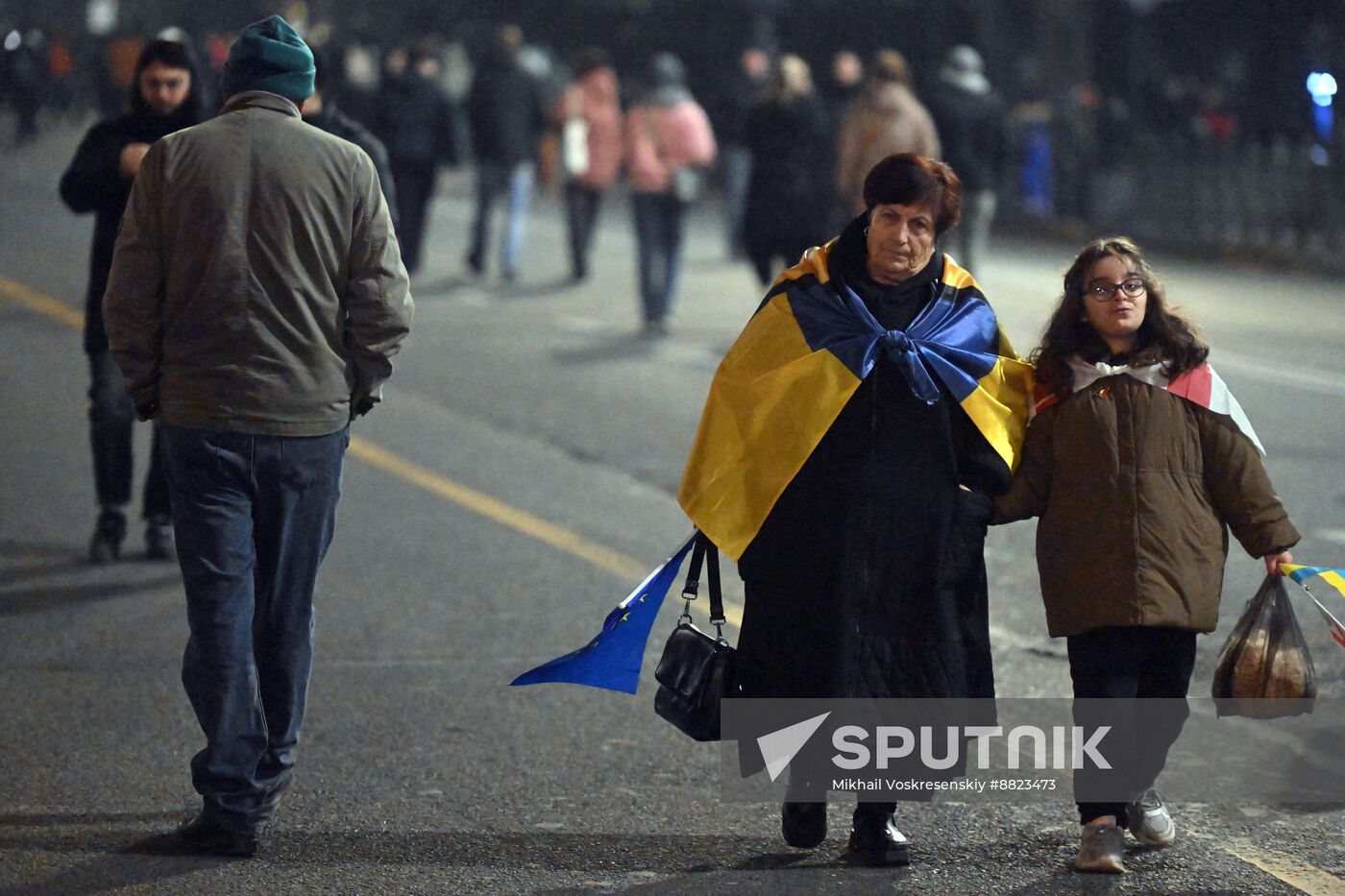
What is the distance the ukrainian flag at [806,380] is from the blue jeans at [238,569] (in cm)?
89

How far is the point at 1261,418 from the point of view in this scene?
36.9 feet

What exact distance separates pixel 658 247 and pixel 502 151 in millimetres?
3077

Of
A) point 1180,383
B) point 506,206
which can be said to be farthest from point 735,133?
point 1180,383

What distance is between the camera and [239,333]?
4.60 metres

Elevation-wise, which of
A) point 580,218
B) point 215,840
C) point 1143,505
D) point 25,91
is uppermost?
point 1143,505

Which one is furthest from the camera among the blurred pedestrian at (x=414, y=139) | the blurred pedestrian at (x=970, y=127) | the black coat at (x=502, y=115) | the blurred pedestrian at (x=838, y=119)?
the black coat at (x=502, y=115)

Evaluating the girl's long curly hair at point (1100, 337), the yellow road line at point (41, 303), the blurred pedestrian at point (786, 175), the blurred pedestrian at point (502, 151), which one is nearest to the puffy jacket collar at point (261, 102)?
the girl's long curly hair at point (1100, 337)

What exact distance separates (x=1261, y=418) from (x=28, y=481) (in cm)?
642

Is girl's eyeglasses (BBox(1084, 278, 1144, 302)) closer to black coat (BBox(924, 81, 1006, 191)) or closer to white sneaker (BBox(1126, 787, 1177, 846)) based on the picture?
white sneaker (BBox(1126, 787, 1177, 846))

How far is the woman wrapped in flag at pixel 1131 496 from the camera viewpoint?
4.60 m

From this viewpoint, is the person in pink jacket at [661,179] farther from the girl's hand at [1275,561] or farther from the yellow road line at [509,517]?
the girl's hand at [1275,561]

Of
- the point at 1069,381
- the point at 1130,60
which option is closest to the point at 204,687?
the point at 1069,381

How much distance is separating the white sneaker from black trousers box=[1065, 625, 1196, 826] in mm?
90

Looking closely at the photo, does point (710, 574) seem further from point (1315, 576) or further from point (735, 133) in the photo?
point (735, 133)
